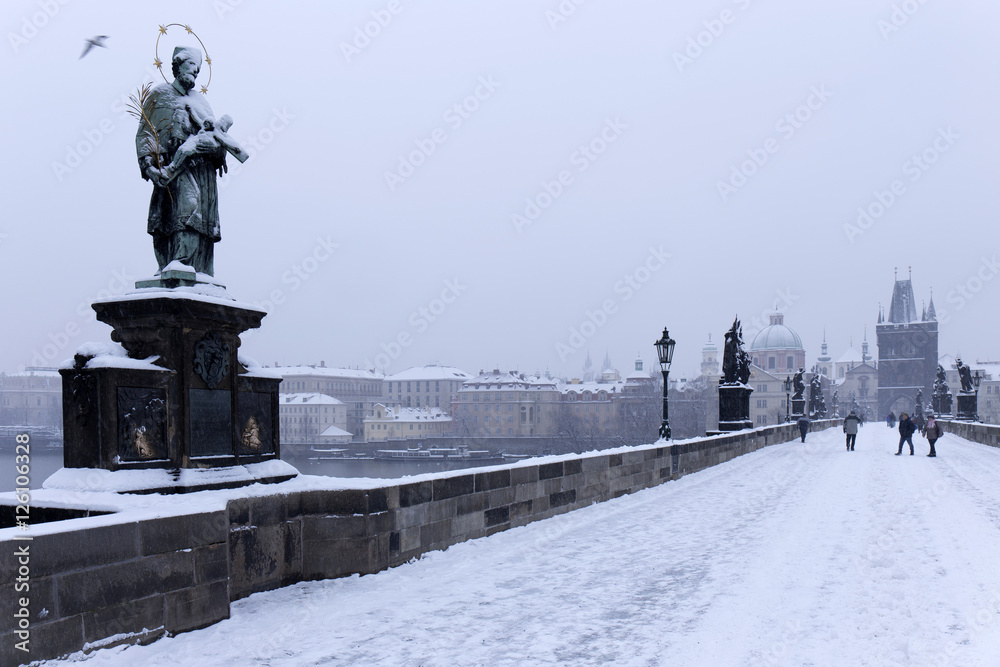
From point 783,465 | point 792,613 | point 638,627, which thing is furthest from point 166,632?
point 783,465

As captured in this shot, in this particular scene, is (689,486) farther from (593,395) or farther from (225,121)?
(593,395)

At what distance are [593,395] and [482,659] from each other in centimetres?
12700

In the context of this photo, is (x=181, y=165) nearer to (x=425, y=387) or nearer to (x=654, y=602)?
(x=654, y=602)

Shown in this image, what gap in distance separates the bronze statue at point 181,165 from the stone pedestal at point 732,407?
76.8ft

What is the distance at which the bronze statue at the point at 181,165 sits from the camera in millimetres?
6133

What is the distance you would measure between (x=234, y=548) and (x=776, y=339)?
14805 centimetres

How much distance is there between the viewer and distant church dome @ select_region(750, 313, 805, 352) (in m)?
144

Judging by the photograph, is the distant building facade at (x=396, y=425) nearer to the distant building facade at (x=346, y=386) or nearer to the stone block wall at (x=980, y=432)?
the distant building facade at (x=346, y=386)

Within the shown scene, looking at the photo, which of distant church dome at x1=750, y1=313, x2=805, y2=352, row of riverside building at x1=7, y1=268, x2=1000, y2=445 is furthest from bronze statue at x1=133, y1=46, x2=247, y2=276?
distant church dome at x1=750, y1=313, x2=805, y2=352

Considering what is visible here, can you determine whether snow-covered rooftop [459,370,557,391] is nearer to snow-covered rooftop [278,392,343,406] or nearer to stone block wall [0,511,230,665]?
snow-covered rooftop [278,392,343,406]

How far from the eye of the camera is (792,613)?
17.4 feet

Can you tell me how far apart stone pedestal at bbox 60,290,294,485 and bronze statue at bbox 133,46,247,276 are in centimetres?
52

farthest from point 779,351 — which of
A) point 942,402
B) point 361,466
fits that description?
point 942,402

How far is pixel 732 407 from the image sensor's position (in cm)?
2788
